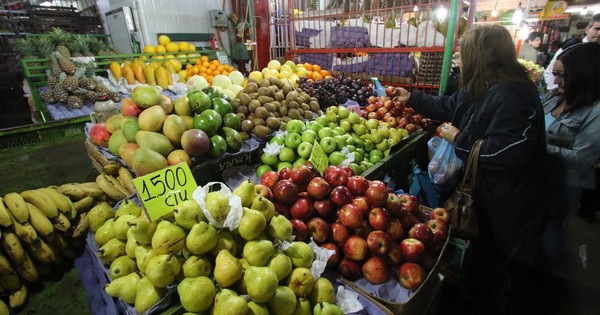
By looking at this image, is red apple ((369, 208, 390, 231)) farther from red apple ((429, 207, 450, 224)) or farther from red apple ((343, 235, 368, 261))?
red apple ((429, 207, 450, 224))

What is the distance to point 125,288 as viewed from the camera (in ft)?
4.57

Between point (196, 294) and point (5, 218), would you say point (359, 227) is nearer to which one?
point (196, 294)

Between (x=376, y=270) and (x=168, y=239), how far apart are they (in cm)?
111

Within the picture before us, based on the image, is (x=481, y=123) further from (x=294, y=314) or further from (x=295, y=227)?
(x=294, y=314)

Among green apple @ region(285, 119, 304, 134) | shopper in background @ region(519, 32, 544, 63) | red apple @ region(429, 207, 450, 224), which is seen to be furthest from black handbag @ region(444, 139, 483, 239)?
shopper in background @ region(519, 32, 544, 63)

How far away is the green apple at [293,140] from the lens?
2688 millimetres

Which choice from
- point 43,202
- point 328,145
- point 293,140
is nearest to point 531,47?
point 328,145

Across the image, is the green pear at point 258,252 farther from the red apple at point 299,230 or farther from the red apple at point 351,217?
the red apple at point 351,217

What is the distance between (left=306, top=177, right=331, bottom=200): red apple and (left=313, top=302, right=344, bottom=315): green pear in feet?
2.06

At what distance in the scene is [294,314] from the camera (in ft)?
4.40

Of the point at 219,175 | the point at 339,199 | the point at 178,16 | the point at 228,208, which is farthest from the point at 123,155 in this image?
the point at 178,16

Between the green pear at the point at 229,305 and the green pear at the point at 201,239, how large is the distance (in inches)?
8.7

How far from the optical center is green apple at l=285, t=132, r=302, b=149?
269cm

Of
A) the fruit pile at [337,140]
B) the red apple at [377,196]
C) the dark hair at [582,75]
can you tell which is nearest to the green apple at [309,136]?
the fruit pile at [337,140]
